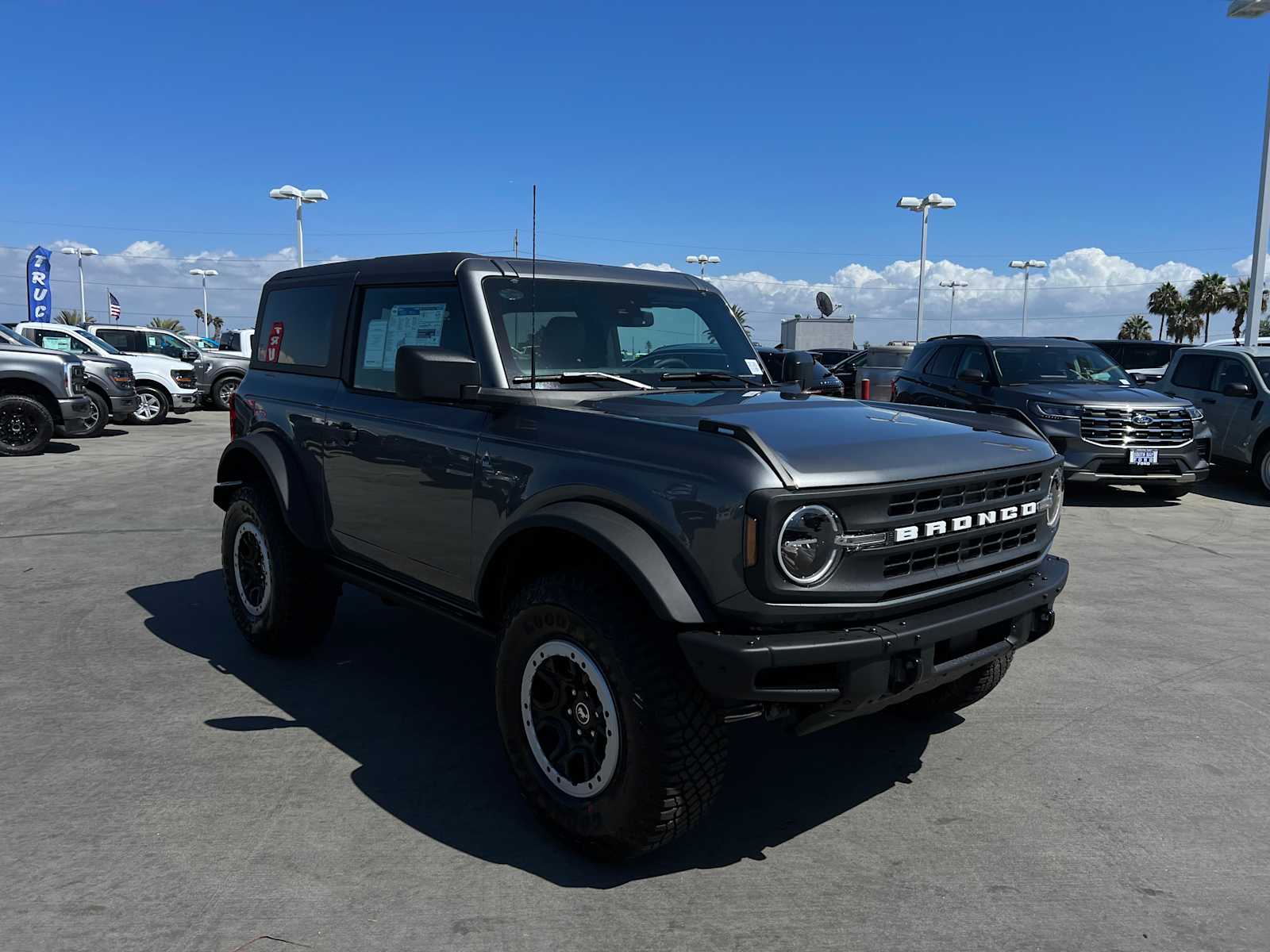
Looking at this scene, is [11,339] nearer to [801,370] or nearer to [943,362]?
[943,362]

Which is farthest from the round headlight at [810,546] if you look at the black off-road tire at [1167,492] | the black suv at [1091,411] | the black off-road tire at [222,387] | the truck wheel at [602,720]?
the black off-road tire at [222,387]

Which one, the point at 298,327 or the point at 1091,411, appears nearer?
the point at 298,327

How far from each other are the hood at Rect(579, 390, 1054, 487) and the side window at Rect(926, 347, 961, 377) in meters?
8.74

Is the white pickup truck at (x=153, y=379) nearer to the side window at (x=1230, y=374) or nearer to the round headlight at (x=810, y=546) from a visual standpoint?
the side window at (x=1230, y=374)

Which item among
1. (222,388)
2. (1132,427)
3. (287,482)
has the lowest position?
(222,388)

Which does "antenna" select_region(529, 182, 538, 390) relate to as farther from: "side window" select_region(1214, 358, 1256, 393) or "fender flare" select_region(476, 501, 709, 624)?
"side window" select_region(1214, 358, 1256, 393)

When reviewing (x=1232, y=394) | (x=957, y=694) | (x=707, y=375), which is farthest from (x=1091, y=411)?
(x=707, y=375)

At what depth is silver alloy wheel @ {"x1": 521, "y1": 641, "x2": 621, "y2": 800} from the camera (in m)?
3.13

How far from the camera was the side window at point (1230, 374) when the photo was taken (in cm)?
1231

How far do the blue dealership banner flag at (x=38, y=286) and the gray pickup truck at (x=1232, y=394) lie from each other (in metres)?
38.1

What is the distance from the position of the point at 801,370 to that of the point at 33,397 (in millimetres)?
13828

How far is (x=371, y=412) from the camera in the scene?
446cm

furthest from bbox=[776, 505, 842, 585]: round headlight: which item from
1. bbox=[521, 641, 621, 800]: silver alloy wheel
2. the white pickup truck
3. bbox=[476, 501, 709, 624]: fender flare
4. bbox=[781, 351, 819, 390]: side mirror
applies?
the white pickup truck

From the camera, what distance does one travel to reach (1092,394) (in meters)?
11.1
